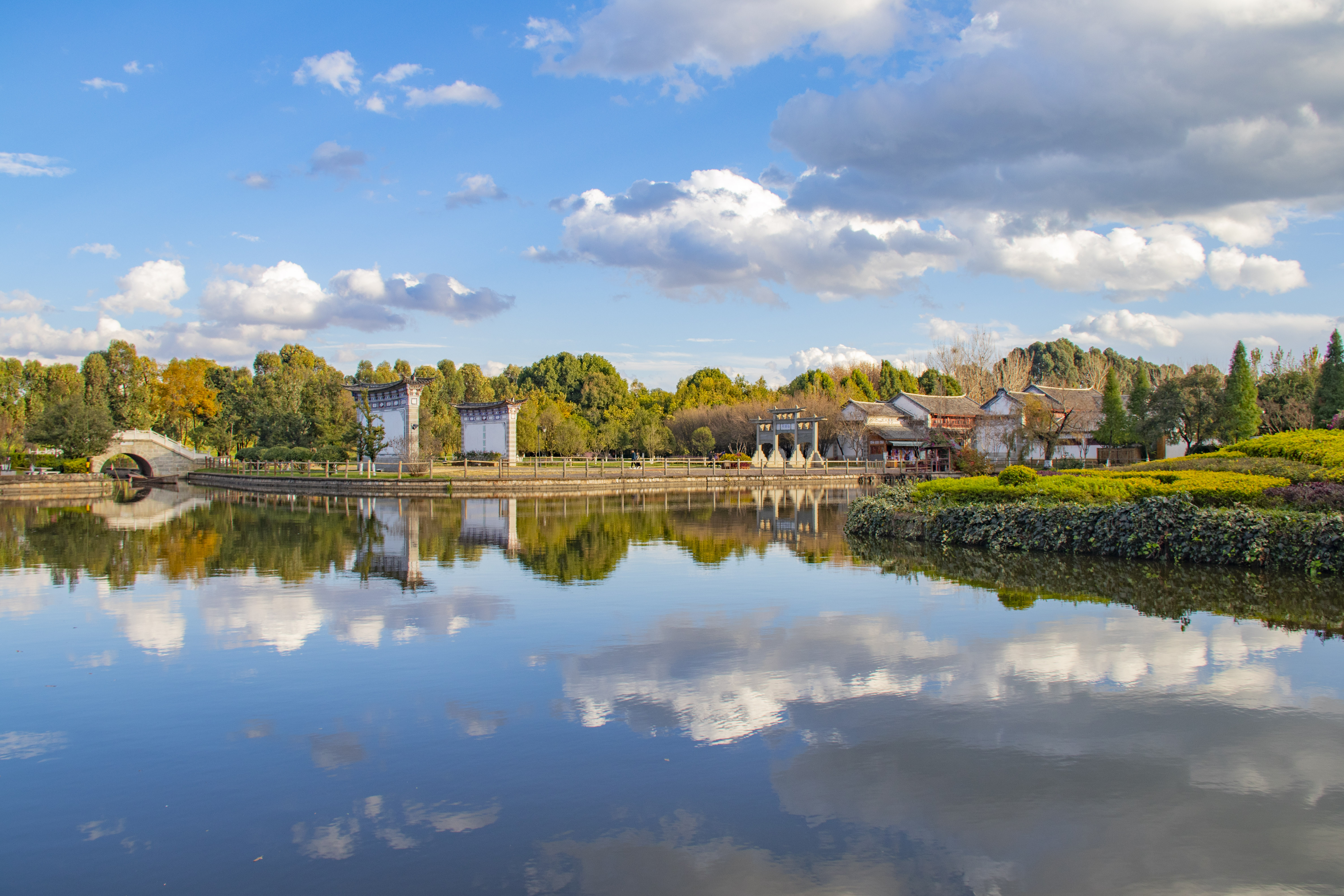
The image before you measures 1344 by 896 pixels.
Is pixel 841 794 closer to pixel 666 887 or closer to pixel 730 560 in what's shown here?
pixel 666 887

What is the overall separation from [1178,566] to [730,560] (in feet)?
23.9

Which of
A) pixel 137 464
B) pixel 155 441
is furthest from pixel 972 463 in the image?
pixel 137 464

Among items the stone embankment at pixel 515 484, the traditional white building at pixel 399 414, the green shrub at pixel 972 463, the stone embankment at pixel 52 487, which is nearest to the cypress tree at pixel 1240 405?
the green shrub at pixel 972 463

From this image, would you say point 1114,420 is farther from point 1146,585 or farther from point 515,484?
point 1146,585

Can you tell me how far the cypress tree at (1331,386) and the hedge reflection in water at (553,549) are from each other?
931 inches

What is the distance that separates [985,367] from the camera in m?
88.6

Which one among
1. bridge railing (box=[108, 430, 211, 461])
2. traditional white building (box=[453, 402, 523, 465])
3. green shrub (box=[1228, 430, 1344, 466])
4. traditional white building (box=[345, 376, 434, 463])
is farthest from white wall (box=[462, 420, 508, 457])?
green shrub (box=[1228, 430, 1344, 466])

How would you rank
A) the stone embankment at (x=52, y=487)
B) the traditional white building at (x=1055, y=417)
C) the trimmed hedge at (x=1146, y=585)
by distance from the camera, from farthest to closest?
the traditional white building at (x=1055, y=417) → the stone embankment at (x=52, y=487) → the trimmed hedge at (x=1146, y=585)

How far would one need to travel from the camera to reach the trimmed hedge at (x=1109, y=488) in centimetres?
1494

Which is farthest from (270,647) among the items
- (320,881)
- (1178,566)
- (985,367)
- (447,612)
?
(985,367)

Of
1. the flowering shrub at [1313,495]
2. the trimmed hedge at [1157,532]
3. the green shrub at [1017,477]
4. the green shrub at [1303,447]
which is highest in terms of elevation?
the green shrub at [1303,447]

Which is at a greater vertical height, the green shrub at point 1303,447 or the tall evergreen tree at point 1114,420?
the tall evergreen tree at point 1114,420

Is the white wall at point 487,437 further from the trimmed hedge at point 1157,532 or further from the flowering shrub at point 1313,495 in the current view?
the flowering shrub at point 1313,495

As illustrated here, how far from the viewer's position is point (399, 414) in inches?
1762
